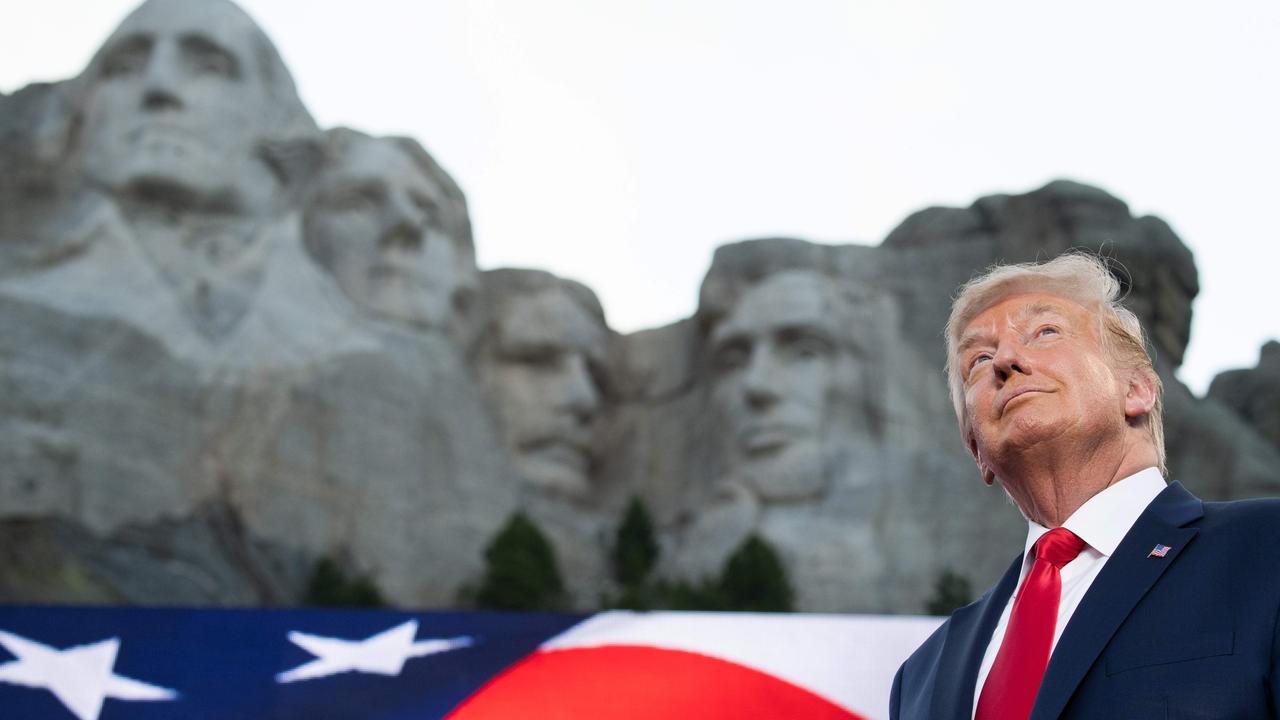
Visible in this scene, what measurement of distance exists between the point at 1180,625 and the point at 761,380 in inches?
352

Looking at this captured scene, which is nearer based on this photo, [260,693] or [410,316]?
[260,693]

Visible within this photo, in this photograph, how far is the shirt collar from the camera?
1974 millimetres

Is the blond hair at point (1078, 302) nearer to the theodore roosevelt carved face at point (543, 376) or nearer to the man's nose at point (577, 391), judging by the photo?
the theodore roosevelt carved face at point (543, 376)

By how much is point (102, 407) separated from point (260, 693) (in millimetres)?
5672

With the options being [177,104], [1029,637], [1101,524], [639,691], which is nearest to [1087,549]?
[1101,524]

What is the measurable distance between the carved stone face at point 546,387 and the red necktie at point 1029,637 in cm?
888

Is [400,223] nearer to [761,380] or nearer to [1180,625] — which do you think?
[761,380]

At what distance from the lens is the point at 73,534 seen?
813 centimetres

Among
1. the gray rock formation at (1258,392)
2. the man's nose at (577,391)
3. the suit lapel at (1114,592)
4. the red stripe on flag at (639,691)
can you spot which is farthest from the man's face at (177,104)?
the suit lapel at (1114,592)

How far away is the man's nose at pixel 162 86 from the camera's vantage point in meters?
10.2

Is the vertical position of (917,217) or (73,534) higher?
(917,217)

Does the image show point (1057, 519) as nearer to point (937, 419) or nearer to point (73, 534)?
point (73, 534)

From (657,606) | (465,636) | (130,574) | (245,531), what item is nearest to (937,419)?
(657,606)

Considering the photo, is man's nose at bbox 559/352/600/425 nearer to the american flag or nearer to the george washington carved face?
the george washington carved face
